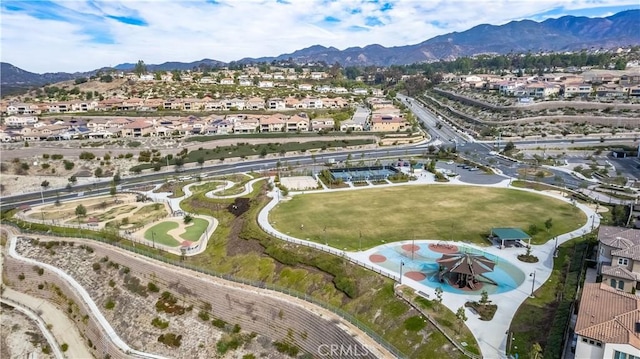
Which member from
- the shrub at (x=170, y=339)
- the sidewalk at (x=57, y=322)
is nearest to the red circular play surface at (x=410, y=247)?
the shrub at (x=170, y=339)

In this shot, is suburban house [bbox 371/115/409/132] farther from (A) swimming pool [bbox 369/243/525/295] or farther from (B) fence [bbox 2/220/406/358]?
(B) fence [bbox 2/220/406/358]

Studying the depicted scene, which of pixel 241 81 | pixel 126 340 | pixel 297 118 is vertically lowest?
pixel 126 340

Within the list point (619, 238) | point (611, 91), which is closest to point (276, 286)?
point (619, 238)

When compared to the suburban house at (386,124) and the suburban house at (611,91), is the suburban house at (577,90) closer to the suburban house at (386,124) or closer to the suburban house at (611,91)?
the suburban house at (611,91)

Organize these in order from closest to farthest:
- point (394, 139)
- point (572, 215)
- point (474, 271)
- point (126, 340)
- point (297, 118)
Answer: point (474, 271)
point (126, 340)
point (572, 215)
point (394, 139)
point (297, 118)

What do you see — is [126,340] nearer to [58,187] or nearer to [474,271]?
[474,271]

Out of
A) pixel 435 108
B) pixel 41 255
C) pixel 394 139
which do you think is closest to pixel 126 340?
pixel 41 255
